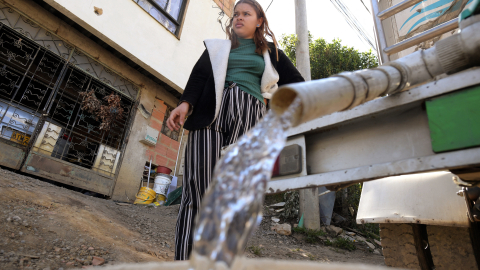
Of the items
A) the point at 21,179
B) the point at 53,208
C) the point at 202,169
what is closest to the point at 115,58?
the point at 21,179

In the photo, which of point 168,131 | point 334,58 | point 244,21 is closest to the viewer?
point 244,21

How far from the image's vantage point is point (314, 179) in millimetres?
1189

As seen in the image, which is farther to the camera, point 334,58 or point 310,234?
point 334,58

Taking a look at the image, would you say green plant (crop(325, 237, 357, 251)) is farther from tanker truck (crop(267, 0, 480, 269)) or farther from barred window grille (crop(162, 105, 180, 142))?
barred window grille (crop(162, 105, 180, 142))

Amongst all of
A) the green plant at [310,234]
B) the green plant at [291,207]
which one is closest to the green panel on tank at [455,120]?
the green plant at [310,234]

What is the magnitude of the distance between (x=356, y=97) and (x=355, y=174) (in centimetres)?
32

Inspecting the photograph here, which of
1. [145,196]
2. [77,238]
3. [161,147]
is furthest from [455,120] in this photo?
[161,147]

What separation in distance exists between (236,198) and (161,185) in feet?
19.0

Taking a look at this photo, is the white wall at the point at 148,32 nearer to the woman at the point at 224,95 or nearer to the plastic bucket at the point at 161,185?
the plastic bucket at the point at 161,185

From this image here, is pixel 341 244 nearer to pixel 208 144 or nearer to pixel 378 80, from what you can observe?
pixel 208 144

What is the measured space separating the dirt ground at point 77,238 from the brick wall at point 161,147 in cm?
207

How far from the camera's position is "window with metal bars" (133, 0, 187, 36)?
20.6 ft

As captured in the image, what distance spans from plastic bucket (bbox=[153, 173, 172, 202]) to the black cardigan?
477 centimetres

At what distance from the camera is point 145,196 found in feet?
19.1
